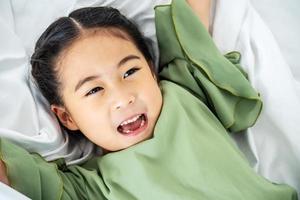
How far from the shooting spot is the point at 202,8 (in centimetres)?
120

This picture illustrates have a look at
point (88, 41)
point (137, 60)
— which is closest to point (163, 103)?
point (137, 60)

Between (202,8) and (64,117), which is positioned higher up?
(202,8)

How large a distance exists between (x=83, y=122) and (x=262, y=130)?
0.45 m

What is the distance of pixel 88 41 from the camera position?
40.3 inches

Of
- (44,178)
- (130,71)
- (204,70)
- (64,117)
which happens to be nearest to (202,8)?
(204,70)

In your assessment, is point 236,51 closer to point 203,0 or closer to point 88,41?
point 203,0

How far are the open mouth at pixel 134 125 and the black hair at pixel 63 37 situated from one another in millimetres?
166

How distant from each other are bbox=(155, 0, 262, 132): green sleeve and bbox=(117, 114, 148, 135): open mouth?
0.58 feet

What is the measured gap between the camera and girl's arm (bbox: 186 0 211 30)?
46.9 inches

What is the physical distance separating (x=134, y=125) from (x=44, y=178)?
230 millimetres

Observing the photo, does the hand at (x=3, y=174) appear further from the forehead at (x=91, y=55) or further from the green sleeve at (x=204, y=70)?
the green sleeve at (x=204, y=70)

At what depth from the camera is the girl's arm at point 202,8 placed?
3.91 feet

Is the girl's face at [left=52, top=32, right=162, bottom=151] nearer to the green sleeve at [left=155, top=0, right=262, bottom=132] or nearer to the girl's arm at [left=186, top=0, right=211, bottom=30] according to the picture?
the green sleeve at [left=155, top=0, right=262, bottom=132]

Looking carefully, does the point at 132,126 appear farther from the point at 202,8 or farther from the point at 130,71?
the point at 202,8
